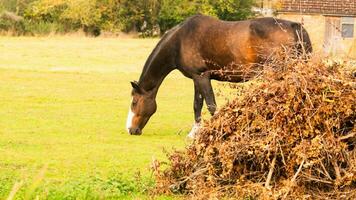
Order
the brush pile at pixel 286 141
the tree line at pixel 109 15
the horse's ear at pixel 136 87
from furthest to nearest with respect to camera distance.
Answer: the tree line at pixel 109 15, the horse's ear at pixel 136 87, the brush pile at pixel 286 141

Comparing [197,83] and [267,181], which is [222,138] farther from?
[197,83]

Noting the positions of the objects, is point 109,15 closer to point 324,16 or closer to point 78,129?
point 324,16

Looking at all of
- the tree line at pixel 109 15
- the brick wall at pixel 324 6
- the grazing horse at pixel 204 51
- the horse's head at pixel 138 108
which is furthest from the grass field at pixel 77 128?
the tree line at pixel 109 15

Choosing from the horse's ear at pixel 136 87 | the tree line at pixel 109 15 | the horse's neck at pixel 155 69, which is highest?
the horse's neck at pixel 155 69

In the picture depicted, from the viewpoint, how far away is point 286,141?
9727 mm

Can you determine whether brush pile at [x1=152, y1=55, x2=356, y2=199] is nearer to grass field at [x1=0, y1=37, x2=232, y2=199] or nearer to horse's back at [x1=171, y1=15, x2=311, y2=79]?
grass field at [x1=0, y1=37, x2=232, y2=199]

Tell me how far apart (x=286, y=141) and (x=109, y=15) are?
5499 centimetres

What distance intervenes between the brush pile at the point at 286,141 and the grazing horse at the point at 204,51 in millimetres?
5757

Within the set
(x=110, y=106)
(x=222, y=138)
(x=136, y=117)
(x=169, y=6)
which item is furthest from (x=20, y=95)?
(x=169, y=6)

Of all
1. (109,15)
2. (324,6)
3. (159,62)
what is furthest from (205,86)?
(109,15)

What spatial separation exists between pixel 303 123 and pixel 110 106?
42.6ft

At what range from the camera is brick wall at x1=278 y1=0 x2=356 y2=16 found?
52750mm

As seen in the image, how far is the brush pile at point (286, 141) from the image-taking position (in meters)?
9.62

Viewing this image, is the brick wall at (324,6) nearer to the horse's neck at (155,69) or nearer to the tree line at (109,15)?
the tree line at (109,15)
